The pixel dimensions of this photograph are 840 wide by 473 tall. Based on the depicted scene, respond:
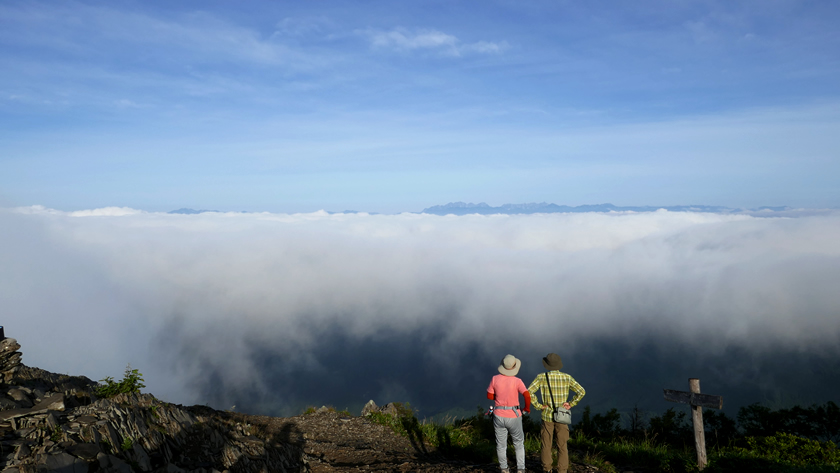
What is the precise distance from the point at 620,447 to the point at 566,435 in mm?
5579

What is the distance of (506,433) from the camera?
955 centimetres

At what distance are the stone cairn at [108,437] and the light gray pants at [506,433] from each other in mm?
5035

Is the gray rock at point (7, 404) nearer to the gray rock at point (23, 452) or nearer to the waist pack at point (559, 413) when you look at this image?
the gray rock at point (23, 452)

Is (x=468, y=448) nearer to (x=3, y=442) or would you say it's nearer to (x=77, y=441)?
(x=77, y=441)

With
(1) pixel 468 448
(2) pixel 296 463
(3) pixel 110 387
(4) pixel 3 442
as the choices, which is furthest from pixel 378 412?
(4) pixel 3 442

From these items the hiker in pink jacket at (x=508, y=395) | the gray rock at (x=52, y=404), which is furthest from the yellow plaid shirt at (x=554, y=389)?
the gray rock at (x=52, y=404)

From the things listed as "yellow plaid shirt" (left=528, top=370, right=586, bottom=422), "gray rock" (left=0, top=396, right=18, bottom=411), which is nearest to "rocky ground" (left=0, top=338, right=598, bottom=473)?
"gray rock" (left=0, top=396, right=18, bottom=411)

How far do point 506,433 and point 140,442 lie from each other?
Answer: 7347mm

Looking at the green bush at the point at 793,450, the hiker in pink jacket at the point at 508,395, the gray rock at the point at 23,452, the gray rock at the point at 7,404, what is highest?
the gray rock at the point at 7,404

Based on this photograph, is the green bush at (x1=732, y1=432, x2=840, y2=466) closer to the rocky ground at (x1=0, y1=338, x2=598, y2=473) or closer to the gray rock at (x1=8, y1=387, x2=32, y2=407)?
the rocky ground at (x1=0, y1=338, x2=598, y2=473)

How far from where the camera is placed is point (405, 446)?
1435 centimetres

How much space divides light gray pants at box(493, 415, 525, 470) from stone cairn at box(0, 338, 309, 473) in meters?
5.04

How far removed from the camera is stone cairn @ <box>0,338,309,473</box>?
679cm

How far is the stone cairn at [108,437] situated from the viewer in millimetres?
6789
